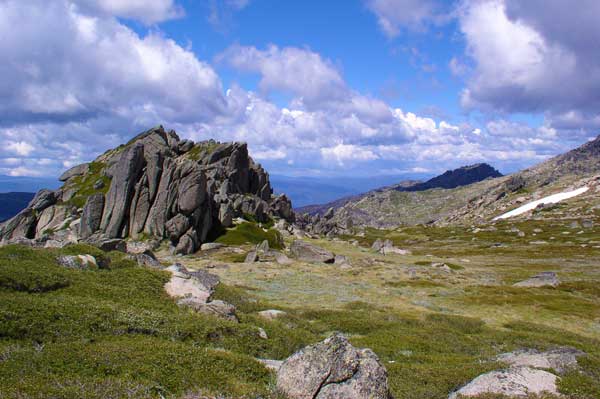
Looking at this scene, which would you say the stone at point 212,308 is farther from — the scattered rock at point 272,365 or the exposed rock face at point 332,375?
the exposed rock face at point 332,375

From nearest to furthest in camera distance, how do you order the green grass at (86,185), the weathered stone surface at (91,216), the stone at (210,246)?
the weathered stone surface at (91,216) → the stone at (210,246) → the green grass at (86,185)

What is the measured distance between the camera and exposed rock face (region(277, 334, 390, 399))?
13.5 m

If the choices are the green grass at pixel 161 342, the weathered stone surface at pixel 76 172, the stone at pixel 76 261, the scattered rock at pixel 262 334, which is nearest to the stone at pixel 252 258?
the green grass at pixel 161 342

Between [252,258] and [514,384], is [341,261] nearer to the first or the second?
[252,258]

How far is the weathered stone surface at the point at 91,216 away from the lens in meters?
87.3

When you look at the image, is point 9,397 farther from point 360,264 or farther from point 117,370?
point 360,264

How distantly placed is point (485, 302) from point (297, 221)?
12942cm

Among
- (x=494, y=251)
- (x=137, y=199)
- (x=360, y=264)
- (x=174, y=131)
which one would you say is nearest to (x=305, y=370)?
(x=360, y=264)

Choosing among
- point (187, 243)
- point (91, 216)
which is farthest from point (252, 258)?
point (91, 216)

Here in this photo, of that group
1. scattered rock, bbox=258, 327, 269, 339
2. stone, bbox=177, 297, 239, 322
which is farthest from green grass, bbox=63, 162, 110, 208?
scattered rock, bbox=258, 327, 269, 339

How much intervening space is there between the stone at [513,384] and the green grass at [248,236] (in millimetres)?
81507

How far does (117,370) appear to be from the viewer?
1355 cm

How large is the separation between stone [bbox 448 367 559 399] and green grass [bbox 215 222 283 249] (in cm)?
8151

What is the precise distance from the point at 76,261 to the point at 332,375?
76.1 feet
